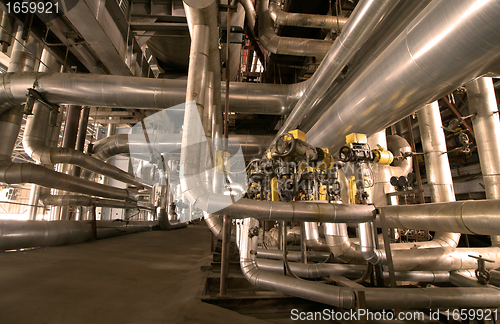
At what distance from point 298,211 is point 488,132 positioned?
3571 millimetres

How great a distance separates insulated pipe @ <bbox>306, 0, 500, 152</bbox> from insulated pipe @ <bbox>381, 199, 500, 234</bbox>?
2.99 ft

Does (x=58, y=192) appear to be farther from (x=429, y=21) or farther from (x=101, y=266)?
(x=429, y=21)

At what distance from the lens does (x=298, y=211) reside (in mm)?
1808

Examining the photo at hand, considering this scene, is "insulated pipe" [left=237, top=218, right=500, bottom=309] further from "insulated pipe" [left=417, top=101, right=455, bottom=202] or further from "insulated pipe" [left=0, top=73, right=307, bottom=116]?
"insulated pipe" [left=0, top=73, right=307, bottom=116]

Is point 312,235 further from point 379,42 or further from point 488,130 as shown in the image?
point 488,130

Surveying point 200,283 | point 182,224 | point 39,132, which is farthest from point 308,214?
point 182,224

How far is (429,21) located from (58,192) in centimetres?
763

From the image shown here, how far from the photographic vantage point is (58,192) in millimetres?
5590

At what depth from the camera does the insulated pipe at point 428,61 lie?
3.65 feet

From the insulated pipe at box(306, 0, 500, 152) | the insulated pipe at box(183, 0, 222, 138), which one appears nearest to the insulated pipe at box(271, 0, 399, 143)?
the insulated pipe at box(306, 0, 500, 152)

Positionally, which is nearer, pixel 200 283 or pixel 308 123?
pixel 200 283

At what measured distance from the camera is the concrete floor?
1.53 meters

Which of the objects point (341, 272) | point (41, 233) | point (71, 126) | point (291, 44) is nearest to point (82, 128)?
point (71, 126)

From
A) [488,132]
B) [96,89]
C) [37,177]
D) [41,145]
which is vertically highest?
[96,89]
